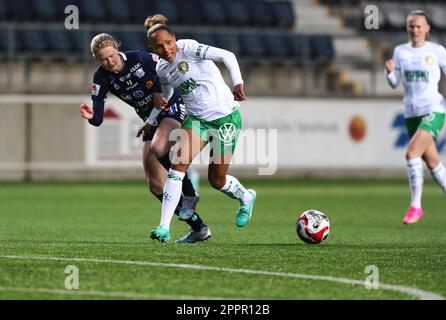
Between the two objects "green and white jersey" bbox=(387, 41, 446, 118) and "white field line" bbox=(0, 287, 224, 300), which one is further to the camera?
"green and white jersey" bbox=(387, 41, 446, 118)

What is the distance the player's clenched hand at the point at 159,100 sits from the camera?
31.0 feet

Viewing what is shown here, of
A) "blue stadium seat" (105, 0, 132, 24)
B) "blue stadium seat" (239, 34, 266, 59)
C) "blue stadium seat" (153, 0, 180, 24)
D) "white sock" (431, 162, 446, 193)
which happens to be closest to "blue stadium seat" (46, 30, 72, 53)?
"blue stadium seat" (105, 0, 132, 24)

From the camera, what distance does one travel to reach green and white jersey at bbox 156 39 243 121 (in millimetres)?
8922

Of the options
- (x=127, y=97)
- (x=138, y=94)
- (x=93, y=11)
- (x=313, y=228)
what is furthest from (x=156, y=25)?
(x=93, y=11)

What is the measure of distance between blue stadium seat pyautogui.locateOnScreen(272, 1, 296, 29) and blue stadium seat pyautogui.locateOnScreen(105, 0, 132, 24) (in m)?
3.46

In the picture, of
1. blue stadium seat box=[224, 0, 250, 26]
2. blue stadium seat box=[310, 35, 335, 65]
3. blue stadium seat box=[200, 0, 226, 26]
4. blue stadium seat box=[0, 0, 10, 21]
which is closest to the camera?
blue stadium seat box=[0, 0, 10, 21]

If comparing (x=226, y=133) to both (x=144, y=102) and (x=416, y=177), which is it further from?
(x=416, y=177)

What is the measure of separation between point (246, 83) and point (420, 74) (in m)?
11.5

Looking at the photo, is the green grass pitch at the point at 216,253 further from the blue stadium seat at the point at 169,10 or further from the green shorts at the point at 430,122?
the blue stadium seat at the point at 169,10

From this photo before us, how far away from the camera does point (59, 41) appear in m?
22.6

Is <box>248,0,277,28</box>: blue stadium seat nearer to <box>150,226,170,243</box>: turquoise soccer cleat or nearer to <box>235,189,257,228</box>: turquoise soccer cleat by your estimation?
Answer: <box>235,189,257,228</box>: turquoise soccer cleat

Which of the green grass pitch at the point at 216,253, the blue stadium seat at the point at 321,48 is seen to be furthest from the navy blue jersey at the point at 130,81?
the blue stadium seat at the point at 321,48

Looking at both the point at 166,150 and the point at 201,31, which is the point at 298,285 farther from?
the point at 201,31

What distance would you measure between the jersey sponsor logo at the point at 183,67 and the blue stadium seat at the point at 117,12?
15191mm
